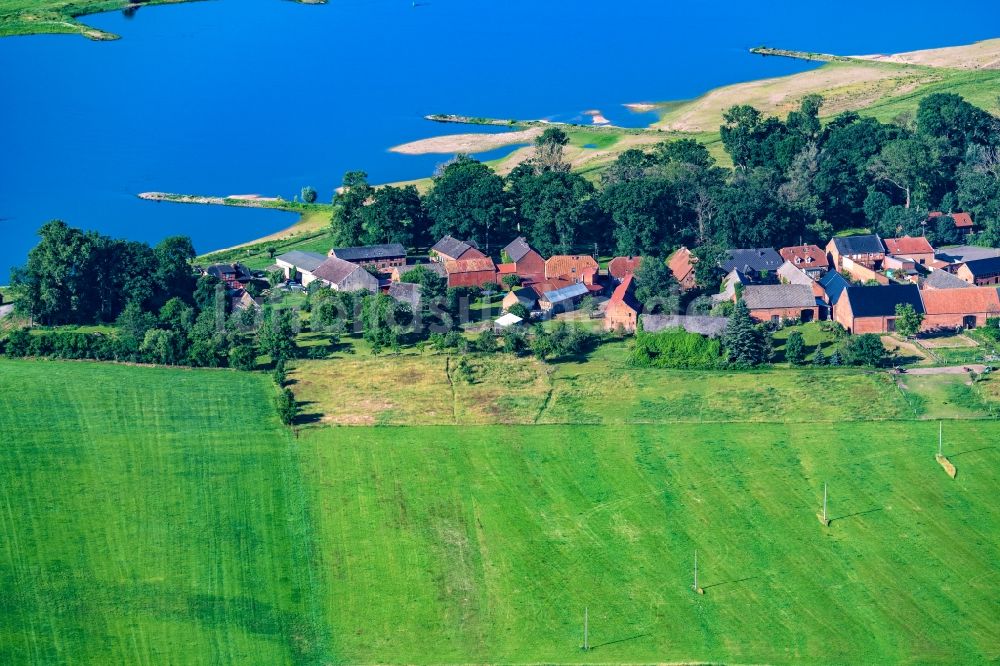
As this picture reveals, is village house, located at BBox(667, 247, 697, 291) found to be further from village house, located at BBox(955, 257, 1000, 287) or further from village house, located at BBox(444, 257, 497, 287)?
village house, located at BBox(955, 257, 1000, 287)

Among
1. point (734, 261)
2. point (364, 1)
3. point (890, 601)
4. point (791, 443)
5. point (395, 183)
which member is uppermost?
point (364, 1)

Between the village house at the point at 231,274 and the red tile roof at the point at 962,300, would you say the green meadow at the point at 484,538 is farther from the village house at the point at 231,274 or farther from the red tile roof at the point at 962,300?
the village house at the point at 231,274

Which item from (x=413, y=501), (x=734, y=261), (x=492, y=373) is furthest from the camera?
(x=734, y=261)

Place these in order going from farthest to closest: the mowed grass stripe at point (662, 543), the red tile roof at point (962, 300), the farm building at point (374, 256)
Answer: the farm building at point (374, 256) < the red tile roof at point (962, 300) < the mowed grass stripe at point (662, 543)

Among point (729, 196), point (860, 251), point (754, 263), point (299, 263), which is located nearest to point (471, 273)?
point (299, 263)

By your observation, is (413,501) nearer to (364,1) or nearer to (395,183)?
(395,183)

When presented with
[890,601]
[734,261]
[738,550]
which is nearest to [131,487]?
[738,550]

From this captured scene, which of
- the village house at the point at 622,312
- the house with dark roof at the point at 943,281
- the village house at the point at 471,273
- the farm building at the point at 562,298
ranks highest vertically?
the village house at the point at 471,273

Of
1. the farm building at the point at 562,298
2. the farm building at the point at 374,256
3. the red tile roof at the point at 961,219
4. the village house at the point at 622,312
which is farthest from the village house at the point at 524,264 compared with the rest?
the red tile roof at the point at 961,219

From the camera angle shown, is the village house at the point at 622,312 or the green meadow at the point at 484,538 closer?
the green meadow at the point at 484,538
